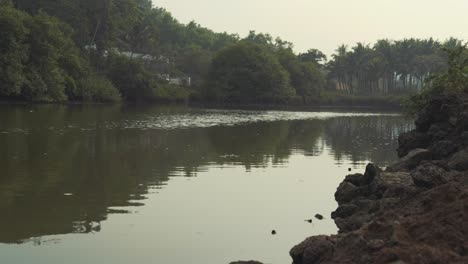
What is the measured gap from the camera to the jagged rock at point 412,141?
45.6ft

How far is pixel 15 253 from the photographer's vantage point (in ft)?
26.8

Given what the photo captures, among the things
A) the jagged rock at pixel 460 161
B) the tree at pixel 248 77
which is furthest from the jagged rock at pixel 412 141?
the tree at pixel 248 77

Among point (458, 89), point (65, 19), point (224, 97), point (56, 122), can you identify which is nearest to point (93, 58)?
point (65, 19)

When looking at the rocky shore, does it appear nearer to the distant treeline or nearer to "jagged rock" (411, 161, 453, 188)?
"jagged rock" (411, 161, 453, 188)

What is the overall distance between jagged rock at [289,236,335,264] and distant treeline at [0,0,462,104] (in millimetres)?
44806

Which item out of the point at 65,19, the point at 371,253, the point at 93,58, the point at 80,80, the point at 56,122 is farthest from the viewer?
the point at 93,58

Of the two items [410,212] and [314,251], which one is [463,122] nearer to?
[410,212]

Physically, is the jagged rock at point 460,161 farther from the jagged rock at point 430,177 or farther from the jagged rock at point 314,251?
the jagged rock at point 314,251

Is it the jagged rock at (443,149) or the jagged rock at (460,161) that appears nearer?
the jagged rock at (460,161)

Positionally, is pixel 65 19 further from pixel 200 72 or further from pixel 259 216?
Answer: pixel 259 216

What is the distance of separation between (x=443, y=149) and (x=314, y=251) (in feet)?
20.0

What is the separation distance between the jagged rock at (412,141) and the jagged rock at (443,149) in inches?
58.7

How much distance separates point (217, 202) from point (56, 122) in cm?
2195

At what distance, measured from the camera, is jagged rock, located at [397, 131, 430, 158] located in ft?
45.6
